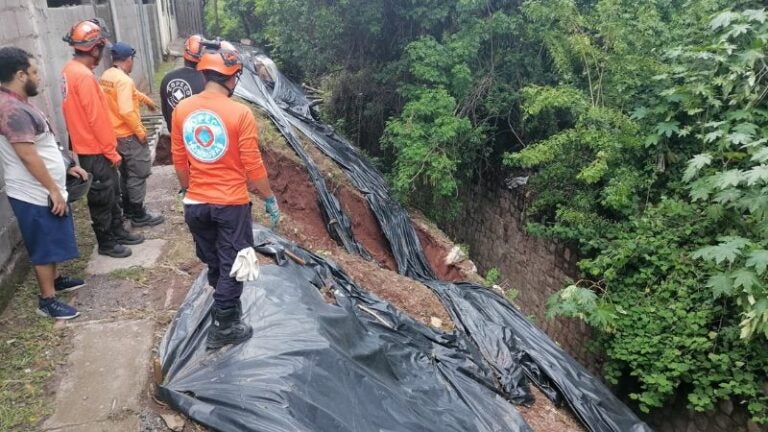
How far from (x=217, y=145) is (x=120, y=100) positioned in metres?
1.82

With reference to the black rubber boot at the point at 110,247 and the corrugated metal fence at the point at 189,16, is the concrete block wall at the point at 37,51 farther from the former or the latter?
the corrugated metal fence at the point at 189,16

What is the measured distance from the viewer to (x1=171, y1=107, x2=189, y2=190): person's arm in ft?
7.97

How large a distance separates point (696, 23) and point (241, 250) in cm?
525

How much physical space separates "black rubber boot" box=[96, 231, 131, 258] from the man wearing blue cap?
497 mm

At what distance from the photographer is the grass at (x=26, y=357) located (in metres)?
2.36

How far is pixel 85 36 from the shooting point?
10.7ft

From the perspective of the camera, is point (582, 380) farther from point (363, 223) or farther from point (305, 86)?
point (305, 86)

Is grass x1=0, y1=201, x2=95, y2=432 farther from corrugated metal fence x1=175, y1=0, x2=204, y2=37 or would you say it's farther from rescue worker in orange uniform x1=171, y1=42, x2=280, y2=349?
corrugated metal fence x1=175, y1=0, x2=204, y2=37

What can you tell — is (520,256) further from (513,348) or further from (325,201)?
(513,348)

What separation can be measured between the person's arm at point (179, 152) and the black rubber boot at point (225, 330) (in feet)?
2.34

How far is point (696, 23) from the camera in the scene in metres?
5.17

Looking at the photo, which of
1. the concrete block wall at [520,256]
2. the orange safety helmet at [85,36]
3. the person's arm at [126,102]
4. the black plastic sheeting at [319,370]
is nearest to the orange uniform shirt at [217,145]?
the black plastic sheeting at [319,370]

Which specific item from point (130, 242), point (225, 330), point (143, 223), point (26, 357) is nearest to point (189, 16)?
point (143, 223)

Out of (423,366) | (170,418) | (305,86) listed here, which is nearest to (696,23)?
(423,366)
